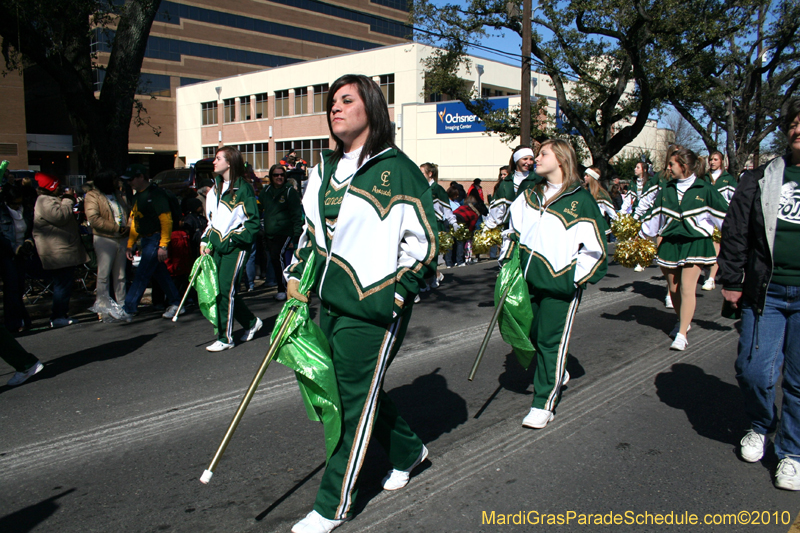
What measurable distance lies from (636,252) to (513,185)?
1.57 metres

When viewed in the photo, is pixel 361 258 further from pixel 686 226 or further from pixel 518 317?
pixel 686 226

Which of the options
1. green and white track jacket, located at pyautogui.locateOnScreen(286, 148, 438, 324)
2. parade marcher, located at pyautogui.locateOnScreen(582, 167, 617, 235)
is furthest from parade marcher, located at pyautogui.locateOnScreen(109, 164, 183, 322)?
green and white track jacket, located at pyautogui.locateOnScreen(286, 148, 438, 324)

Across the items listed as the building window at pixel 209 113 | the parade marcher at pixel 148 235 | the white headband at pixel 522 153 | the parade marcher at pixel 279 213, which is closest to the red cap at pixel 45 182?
the parade marcher at pixel 148 235

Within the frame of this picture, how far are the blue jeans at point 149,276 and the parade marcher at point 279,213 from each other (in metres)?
1.57

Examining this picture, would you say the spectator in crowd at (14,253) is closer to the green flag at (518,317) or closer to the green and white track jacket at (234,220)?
the green and white track jacket at (234,220)

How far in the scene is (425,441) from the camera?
13.1 feet

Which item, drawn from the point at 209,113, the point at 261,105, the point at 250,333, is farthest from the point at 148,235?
the point at 209,113

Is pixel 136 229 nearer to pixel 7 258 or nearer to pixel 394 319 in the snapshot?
pixel 7 258

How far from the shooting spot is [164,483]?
3.50 m

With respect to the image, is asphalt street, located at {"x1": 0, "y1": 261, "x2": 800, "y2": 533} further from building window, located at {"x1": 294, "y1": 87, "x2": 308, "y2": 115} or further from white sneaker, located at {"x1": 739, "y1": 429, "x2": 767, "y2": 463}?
building window, located at {"x1": 294, "y1": 87, "x2": 308, "y2": 115}

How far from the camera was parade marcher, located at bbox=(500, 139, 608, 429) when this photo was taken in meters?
4.20

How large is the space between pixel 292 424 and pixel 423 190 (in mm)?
2240

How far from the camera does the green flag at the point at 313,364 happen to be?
2.79 m

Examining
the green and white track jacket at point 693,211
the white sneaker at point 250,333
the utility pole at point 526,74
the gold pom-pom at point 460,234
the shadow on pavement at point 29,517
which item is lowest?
the shadow on pavement at point 29,517
